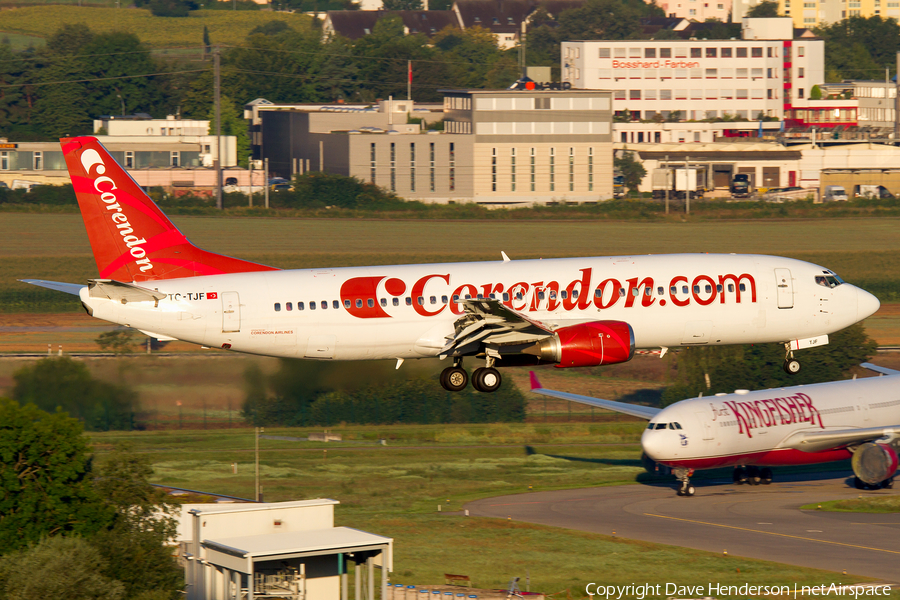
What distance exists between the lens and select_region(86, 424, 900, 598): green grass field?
70.1 meters

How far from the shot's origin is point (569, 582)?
2677 inches

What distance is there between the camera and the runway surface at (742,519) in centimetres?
7306

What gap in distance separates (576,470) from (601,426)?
30.9ft

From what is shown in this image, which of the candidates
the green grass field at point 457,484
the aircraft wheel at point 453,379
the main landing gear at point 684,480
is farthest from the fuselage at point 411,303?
the main landing gear at point 684,480

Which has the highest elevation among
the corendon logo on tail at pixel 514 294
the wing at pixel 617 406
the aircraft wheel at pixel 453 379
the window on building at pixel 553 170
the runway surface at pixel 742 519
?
the window on building at pixel 553 170

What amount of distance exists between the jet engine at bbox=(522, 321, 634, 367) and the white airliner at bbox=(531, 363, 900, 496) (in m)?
33.7

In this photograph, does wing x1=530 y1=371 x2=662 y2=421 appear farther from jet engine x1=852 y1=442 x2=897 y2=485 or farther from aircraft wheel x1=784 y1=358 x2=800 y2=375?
aircraft wheel x1=784 y1=358 x2=800 y2=375

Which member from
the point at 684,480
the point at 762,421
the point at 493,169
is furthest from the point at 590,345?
the point at 493,169

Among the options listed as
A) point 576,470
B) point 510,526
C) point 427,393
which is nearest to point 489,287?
point 510,526

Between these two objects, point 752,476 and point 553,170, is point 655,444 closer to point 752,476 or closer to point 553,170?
point 752,476

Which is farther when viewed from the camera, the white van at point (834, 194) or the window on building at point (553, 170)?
the white van at point (834, 194)

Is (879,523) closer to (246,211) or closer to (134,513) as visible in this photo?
(134,513)

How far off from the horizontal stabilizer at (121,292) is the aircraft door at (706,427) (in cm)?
4330

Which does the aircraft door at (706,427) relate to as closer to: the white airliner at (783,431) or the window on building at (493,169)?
the white airliner at (783,431)
